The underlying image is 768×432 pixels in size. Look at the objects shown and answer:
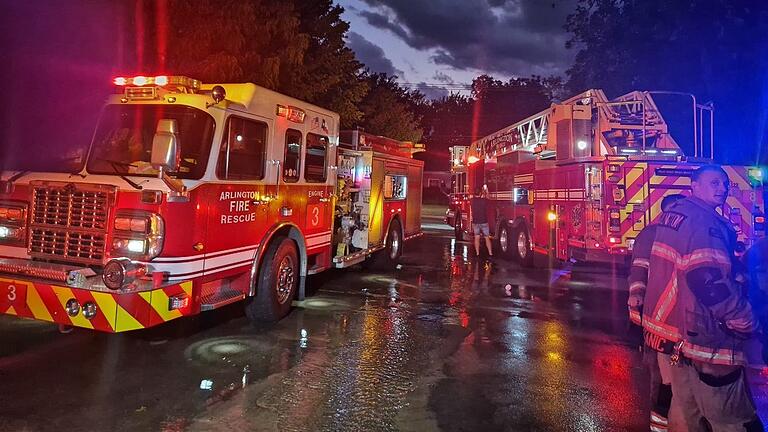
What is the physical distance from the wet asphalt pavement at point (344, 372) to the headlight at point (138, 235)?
107 cm

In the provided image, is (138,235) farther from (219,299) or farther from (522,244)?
(522,244)

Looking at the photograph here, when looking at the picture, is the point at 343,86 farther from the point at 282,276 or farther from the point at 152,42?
the point at 282,276

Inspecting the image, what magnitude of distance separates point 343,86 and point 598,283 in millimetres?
9784

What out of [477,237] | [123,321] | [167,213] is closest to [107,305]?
[123,321]

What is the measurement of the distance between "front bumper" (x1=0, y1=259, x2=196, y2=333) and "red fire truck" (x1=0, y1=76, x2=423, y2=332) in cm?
1

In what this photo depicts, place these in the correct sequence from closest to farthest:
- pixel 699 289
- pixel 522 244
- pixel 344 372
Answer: pixel 699 289, pixel 344 372, pixel 522 244

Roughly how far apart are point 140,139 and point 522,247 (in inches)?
344

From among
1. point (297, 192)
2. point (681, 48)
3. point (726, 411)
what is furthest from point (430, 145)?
point (726, 411)

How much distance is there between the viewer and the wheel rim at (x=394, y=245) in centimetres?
1110

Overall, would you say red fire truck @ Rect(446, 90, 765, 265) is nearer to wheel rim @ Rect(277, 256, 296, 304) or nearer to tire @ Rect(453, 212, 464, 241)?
tire @ Rect(453, 212, 464, 241)

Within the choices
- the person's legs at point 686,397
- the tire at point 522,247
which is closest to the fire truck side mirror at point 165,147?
the person's legs at point 686,397

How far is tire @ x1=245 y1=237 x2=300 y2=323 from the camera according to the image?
20.1 feet

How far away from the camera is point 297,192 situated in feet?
22.0

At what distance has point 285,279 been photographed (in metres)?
6.55
